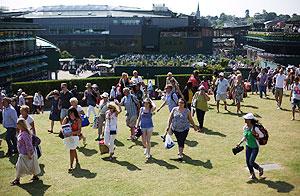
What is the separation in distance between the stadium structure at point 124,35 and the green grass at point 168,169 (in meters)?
55.8

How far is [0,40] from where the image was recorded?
29.6 meters

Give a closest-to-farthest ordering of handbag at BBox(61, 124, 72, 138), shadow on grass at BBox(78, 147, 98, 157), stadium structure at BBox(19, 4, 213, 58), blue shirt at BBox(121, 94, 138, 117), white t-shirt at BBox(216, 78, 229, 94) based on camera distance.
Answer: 1. handbag at BBox(61, 124, 72, 138)
2. shadow on grass at BBox(78, 147, 98, 157)
3. blue shirt at BBox(121, 94, 138, 117)
4. white t-shirt at BBox(216, 78, 229, 94)
5. stadium structure at BBox(19, 4, 213, 58)

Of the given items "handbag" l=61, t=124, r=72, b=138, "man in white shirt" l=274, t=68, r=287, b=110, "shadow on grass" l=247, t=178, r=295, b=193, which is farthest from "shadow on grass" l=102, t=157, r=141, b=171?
"man in white shirt" l=274, t=68, r=287, b=110

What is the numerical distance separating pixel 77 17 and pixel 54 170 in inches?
2893

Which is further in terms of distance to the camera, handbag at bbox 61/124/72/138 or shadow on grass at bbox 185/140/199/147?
shadow on grass at bbox 185/140/199/147

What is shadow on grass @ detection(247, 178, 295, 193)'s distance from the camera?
8.95 metres

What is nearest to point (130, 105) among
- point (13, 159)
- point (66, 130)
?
point (66, 130)

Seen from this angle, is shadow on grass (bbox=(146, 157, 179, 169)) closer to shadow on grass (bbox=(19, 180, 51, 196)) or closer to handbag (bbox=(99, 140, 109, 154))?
handbag (bbox=(99, 140, 109, 154))

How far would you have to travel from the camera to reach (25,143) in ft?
31.1

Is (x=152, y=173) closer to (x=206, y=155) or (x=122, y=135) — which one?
(x=206, y=155)

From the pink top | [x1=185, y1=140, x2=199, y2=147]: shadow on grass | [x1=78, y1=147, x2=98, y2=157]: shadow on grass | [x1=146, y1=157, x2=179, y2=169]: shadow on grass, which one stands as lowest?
[x1=78, y1=147, x2=98, y2=157]: shadow on grass

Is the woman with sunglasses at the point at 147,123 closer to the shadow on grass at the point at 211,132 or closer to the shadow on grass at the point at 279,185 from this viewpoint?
the shadow on grass at the point at 279,185

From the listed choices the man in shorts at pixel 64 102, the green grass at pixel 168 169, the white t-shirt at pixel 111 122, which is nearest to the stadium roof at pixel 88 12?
the man in shorts at pixel 64 102

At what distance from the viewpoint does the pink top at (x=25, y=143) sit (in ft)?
31.1
